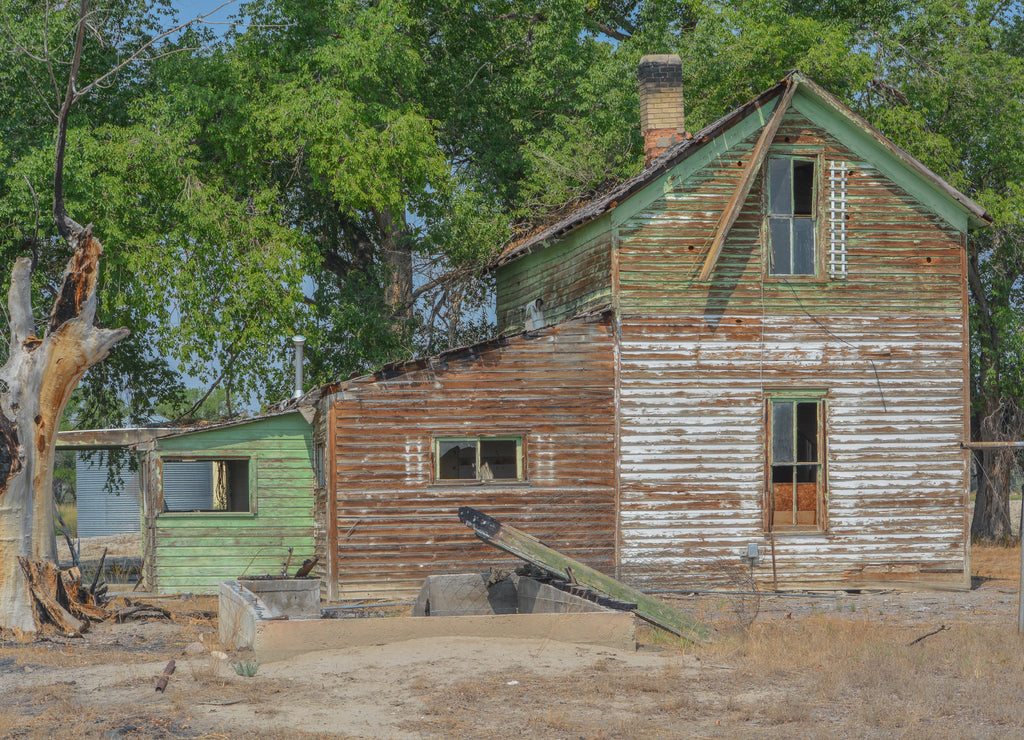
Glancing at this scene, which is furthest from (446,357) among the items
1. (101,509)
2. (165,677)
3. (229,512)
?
(101,509)

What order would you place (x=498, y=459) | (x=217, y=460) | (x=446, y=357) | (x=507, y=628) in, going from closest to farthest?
(x=507, y=628) → (x=446, y=357) → (x=217, y=460) → (x=498, y=459)

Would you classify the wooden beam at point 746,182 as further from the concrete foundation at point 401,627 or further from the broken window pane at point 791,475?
the concrete foundation at point 401,627

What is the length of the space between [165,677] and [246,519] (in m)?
8.37

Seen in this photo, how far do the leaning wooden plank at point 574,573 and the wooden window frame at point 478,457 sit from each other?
3291 millimetres

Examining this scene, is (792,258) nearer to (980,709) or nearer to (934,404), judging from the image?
(934,404)

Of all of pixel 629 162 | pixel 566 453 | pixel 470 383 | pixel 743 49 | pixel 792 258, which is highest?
pixel 743 49

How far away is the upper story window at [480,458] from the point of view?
16453 mm

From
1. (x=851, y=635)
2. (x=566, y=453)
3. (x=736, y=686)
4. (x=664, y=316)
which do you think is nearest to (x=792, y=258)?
(x=664, y=316)

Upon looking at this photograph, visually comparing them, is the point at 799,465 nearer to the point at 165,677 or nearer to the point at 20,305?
the point at 165,677

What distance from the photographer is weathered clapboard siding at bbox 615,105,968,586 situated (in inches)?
662

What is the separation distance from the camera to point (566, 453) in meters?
16.7

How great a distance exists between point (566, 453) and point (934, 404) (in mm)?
5879

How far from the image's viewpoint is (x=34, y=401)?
14.1m

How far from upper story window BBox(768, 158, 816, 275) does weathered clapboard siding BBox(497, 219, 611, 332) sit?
2606mm
